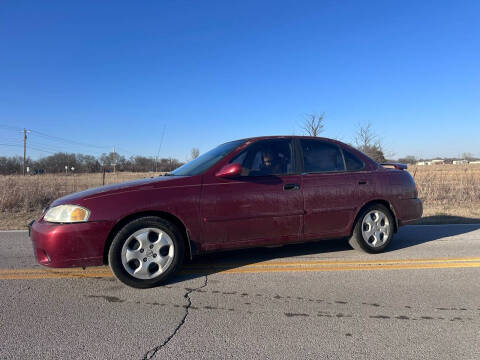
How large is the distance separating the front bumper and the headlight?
54 millimetres

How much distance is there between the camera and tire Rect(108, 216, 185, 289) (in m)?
3.31

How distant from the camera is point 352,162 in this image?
4.63 meters

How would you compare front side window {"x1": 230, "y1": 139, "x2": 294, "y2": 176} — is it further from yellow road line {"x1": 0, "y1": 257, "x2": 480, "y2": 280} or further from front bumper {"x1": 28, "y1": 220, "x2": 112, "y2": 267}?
front bumper {"x1": 28, "y1": 220, "x2": 112, "y2": 267}

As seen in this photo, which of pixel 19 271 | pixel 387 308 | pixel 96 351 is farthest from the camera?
pixel 19 271

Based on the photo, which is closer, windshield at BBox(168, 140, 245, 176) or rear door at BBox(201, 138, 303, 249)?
rear door at BBox(201, 138, 303, 249)

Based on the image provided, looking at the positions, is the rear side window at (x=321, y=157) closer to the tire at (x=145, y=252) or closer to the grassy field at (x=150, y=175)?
the tire at (x=145, y=252)

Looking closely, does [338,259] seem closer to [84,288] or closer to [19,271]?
[84,288]

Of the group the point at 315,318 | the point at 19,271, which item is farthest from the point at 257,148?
the point at 19,271

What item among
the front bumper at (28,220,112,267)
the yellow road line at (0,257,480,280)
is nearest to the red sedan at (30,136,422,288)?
the front bumper at (28,220,112,267)

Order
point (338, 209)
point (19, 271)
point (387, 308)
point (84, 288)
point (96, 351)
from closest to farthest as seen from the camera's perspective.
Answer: point (96, 351) → point (387, 308) → point (84, 288) → point (19, 271) → point (338, 209)

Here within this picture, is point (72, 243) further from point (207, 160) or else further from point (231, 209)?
point (207, 160)

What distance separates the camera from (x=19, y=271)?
3.96 metres

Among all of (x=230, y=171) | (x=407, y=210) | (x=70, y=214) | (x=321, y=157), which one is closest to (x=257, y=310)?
(x=230, y=171)

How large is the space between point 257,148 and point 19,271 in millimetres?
3354
